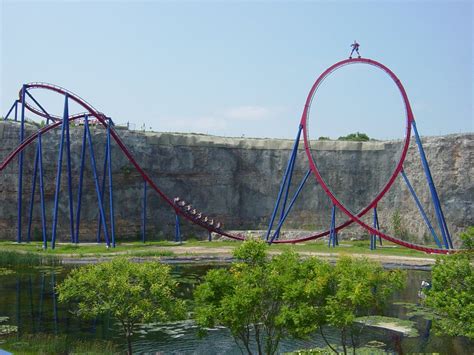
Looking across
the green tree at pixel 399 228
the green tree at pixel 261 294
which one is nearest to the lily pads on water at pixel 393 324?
the green tree at pixel 261 294

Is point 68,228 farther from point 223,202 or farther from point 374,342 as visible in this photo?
point 374,342

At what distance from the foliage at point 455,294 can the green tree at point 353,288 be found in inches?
49.2

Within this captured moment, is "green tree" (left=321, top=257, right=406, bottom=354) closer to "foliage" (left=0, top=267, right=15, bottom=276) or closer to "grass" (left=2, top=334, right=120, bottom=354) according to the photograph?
"grass" (left=2, top=334, right=120, bottom=354)

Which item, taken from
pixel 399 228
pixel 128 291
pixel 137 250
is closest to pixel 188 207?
pixel 137 250

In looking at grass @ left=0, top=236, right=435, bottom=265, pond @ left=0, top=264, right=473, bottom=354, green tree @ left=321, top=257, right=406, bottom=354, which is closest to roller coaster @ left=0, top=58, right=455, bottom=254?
grass @ left=0, top=236, right=435, bottom=265

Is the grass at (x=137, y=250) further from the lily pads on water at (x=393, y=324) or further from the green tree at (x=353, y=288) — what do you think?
the green tree at (x=353, y=288)

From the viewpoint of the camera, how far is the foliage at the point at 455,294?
46.1ft

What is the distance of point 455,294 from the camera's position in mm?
14539

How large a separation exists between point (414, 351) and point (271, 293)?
699cm

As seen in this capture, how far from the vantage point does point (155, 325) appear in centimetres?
2070

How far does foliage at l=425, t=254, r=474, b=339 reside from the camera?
46.1ft

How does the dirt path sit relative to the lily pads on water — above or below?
above

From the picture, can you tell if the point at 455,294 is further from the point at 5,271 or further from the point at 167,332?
Answer: the point at 5,271

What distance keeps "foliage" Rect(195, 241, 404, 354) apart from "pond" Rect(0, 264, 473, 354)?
10.00 ft
